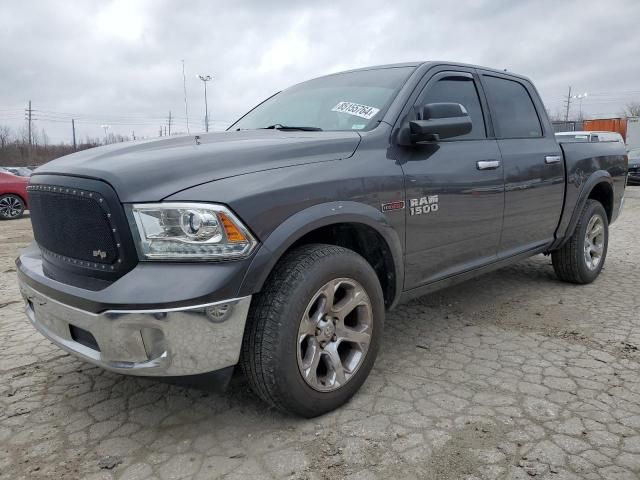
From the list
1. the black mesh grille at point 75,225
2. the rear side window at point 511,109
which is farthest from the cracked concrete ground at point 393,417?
the rear side window at point 511,109

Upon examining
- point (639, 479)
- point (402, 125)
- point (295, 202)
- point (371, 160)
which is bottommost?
point (639, 479)

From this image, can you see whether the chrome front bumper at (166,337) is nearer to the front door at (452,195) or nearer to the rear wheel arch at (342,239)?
the rear wheel arch at (342,239)

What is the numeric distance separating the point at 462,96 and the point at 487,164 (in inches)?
21.2

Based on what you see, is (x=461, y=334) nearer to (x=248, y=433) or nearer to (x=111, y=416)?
(x=248, y=433)

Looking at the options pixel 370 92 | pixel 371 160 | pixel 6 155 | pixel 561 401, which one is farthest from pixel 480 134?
pixel 6 155

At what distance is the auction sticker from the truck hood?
0.30 meters

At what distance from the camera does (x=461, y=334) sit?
145 inches

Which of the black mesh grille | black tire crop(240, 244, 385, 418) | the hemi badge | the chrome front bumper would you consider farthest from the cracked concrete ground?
the hemi badge

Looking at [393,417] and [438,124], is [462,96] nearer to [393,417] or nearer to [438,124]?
[438,124]

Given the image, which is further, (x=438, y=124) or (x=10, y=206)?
(x=10, y=206)

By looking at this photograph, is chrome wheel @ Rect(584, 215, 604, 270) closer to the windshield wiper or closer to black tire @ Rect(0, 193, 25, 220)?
the windshield wiper

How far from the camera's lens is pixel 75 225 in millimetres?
2279

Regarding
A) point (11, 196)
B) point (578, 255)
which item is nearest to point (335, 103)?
point (578, 255)

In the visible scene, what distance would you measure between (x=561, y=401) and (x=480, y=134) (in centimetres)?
184
